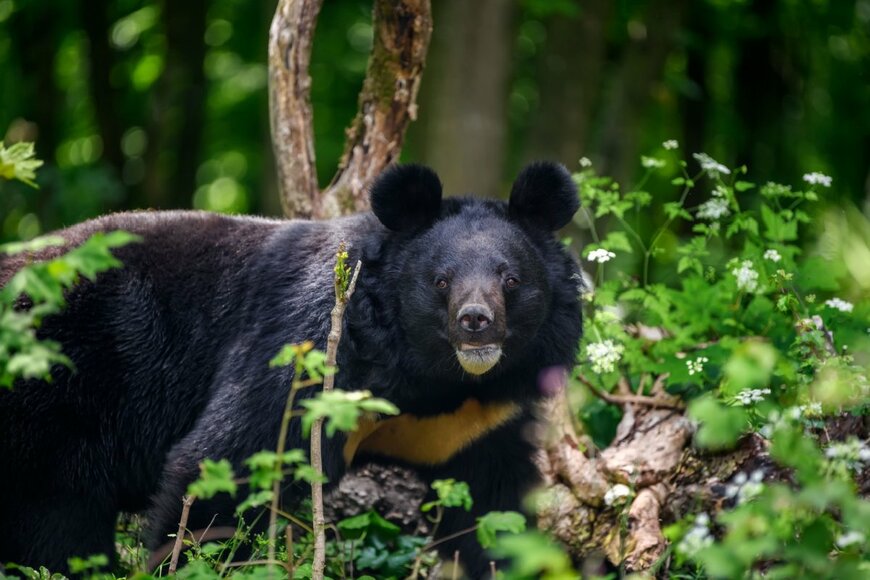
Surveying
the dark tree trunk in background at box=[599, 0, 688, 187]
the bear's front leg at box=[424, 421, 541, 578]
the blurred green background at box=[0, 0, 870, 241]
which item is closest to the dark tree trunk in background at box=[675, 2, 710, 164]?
the blurred green background at box=[0, 0, 870, 241]

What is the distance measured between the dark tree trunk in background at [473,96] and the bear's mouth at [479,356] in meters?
6.22

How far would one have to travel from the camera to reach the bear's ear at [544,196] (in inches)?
237

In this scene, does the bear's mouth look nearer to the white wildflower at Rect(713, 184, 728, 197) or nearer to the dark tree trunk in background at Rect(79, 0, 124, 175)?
the white wildflower at Rect(713, 184, 728, 197)

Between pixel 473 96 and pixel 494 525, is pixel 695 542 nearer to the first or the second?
pixel 494 525

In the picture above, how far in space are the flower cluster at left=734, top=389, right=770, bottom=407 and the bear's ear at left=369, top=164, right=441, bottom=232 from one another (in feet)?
5.92

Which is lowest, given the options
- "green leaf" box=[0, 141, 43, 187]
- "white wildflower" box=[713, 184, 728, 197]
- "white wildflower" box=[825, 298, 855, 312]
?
"white wildflower" box=[825, 298, 855, 312]

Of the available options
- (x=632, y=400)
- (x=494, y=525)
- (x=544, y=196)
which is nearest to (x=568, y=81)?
(x=632, y=400)

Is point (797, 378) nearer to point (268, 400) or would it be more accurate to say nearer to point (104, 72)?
point (268, 400)

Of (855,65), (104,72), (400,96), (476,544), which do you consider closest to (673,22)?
(855,65)

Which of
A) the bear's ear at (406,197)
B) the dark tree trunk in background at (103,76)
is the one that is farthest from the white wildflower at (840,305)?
the dark tree trunk in background at (103,76)

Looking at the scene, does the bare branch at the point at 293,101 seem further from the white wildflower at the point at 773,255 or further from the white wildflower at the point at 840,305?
the white wildflower at the point at 840,305

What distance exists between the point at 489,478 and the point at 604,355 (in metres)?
1.02

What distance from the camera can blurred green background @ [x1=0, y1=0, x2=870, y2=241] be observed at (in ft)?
40.6

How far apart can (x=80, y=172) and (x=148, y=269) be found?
30.0 feet
